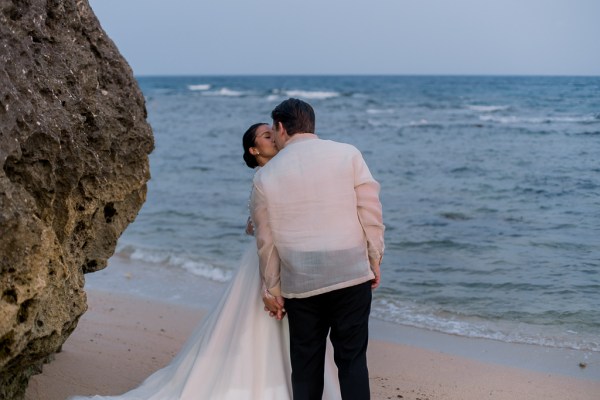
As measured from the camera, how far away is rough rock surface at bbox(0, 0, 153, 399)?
3363mm

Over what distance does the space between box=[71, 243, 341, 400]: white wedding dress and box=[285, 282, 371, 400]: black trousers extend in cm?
24

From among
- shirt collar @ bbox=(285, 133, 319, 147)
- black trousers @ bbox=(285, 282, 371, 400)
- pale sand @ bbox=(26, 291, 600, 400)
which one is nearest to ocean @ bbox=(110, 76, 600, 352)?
pale sand @ bbox=(26, 291, 600, 400)

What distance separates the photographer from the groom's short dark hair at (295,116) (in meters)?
4.02

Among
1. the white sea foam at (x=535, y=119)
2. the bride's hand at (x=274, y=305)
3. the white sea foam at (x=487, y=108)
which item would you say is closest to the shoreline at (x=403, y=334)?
the bride's hand at (x=274, y=305)

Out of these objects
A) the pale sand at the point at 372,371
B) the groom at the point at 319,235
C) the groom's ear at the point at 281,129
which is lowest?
the pale sand at the point at 372,371

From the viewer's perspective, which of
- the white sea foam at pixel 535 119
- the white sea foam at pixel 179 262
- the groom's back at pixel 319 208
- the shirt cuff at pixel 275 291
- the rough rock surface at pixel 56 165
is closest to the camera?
the rough rock surface at pixel 56 165

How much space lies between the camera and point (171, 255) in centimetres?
1023

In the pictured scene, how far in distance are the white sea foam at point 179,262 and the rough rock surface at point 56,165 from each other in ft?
14.6

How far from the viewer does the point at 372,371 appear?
5.84m

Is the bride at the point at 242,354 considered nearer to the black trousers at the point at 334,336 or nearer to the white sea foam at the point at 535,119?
the black trousers at the point at 334,336

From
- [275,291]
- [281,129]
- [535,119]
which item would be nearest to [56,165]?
[281,129]

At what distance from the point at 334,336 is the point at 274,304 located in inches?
15.0

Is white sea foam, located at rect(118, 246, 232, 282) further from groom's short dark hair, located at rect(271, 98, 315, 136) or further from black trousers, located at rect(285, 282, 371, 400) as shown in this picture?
groom's short dark hair, located at rect(271, 98, 315, 136)

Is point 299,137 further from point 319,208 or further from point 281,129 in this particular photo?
point 319,208
